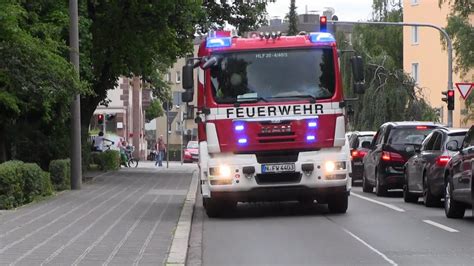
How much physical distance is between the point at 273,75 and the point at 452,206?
12.8 feet

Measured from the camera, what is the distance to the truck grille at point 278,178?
1535cm

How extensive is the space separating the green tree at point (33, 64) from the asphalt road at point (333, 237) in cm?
483

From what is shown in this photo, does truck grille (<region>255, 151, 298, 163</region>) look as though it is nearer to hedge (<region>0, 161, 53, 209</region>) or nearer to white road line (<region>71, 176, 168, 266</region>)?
white road line (<region>71, 176, 168, 266</region>)

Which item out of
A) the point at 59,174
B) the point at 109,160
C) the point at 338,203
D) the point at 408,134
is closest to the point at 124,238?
the point at 338,203

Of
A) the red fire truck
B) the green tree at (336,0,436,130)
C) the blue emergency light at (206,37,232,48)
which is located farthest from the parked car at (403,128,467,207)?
the green tree at (336,0,436,130)

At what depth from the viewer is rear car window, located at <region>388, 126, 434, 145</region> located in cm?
2138

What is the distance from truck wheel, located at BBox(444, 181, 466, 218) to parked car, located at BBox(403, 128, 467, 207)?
1027 millimetres

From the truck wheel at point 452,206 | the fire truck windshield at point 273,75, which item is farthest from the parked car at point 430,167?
the fire truck windshield at point 273,75

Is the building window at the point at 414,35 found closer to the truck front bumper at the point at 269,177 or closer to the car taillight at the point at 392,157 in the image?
the car taillight at the point at 392,157

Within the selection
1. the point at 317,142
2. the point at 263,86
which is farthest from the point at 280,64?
the point at 317,142

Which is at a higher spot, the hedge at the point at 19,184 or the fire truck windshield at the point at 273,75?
the fire truck windshield at the point at 273,75

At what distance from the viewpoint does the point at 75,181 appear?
2288 centimetres

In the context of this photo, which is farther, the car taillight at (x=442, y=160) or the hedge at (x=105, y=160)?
the hedge at (x=105, y=160)

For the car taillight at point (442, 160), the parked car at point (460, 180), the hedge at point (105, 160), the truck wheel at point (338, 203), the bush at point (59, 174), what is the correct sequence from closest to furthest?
the parked car at point (460, 180) → the truck wheel at point (338, 203) → the car taillight at point (442, 160) → the bush at point (59, 174) → the hedge at point (105, 160)
